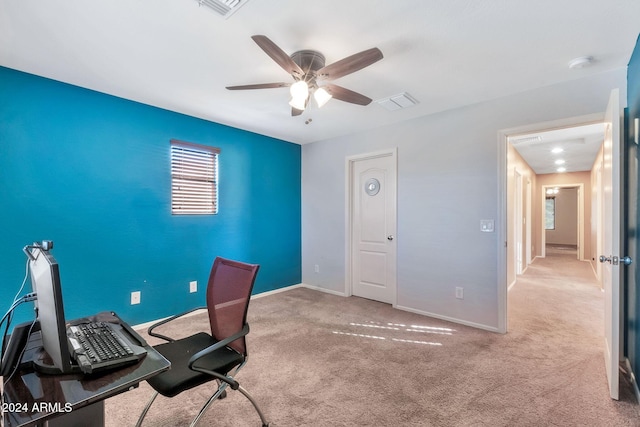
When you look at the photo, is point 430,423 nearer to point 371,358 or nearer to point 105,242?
point 371,358

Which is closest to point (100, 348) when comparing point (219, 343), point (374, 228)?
point (219, 343)

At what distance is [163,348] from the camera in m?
1.71

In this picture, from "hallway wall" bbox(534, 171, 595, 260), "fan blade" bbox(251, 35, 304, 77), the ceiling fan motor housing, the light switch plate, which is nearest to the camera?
"fan blade" bbox(251, 35, 304, 77)

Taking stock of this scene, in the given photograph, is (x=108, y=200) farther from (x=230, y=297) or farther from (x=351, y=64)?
(x=351, y=64)

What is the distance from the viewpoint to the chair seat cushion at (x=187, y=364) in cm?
136

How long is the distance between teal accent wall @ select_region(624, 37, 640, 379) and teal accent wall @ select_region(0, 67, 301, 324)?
388 cm

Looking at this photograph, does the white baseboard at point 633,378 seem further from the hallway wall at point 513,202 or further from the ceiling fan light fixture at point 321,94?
the ceiling fan light fixture at point 321,94

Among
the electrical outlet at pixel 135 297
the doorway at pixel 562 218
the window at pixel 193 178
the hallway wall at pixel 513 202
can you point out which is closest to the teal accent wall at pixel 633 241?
the hallway wall at pixel 513 202

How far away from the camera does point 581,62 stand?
2.25m

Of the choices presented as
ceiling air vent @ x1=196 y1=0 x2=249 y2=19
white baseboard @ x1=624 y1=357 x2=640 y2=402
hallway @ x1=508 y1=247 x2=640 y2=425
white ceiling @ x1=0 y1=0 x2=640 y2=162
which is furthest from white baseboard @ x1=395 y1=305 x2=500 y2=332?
ceiling air vent @ x1=196 y1=0 x2=249 y2=19

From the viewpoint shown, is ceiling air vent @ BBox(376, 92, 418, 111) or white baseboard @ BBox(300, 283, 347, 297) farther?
white baseboard @ BBox(300, 283, 347, 297)

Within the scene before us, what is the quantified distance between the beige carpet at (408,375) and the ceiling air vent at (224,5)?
2453mm

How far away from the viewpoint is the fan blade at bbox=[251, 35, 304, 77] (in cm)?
160

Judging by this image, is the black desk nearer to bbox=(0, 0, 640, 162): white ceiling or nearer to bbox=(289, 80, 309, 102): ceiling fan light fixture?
bbox=(289, 80, 309, 102): ceiling fan light fixture
